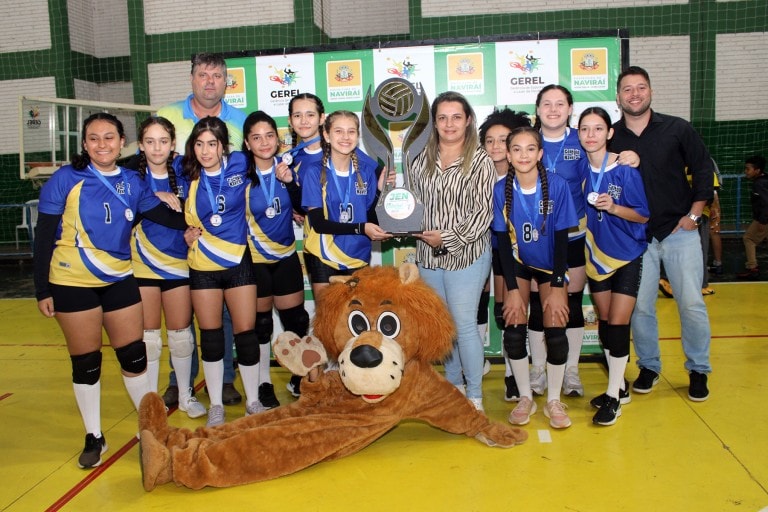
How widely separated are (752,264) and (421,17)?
6.11m

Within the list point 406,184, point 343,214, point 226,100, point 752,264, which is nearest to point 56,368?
point 226,100

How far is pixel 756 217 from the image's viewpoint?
8.02 meters

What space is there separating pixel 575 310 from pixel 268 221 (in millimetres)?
1847

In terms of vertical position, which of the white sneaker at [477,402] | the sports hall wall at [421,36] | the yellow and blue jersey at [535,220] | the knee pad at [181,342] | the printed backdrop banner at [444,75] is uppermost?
the sports hall wall at [421,36]

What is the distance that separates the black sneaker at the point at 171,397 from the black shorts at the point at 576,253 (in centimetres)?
254

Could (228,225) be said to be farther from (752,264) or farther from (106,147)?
(752,264)

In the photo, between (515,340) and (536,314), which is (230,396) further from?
(536,314)

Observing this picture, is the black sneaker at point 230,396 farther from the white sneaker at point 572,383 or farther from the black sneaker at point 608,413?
the black sneaker at point 608,413

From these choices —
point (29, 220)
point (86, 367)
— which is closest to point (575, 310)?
point (86, 367)

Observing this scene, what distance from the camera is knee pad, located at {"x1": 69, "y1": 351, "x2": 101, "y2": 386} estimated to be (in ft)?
10.6

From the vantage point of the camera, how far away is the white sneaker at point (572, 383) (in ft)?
13.1

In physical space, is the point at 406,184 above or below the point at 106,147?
below

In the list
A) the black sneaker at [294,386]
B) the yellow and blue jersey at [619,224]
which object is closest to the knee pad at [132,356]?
the black sneaker at [294,386]

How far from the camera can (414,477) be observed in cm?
304
